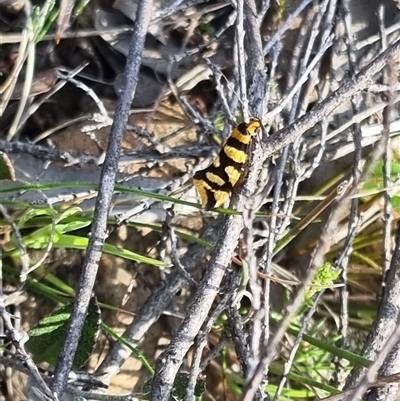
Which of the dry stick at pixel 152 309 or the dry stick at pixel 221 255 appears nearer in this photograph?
the dry stick at pixel 221 255

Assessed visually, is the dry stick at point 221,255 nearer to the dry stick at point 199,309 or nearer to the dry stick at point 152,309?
the dry stick at point 199,309

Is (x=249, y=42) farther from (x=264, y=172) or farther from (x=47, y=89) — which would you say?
(x=47, y=89)

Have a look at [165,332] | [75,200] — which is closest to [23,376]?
[165,332]

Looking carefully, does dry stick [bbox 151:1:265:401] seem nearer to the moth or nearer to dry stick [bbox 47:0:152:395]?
the moth

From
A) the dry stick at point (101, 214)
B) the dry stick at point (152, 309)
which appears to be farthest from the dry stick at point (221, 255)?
the dry stick at point (152, 309)

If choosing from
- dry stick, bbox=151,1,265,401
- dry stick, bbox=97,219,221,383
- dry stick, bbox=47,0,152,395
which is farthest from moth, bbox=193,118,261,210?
dry stick, bbox=97,219,221,383
